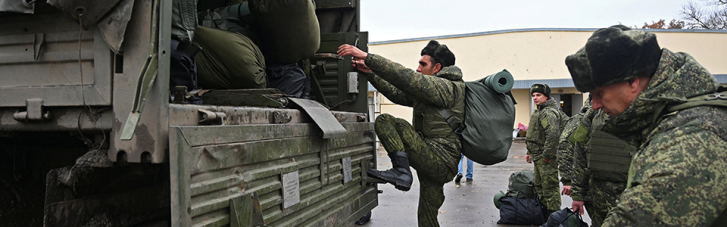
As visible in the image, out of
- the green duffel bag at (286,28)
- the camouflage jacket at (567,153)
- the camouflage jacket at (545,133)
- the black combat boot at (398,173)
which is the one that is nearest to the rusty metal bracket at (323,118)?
the green duffel bag at (286,28)

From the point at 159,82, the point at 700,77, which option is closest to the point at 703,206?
the point at 700,77

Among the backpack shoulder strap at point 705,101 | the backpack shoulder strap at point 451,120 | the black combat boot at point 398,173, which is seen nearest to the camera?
the backpack shoulder strap at point 705,101

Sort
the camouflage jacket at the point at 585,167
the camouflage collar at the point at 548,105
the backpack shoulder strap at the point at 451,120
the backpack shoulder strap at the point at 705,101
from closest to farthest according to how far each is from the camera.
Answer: the backpack shoulder strap at the point at 705,101
the camouflage jacket at the point at 585,167
the backpack shoulder strap at the point at 451,120
the camouflage collar at the point at 548,105

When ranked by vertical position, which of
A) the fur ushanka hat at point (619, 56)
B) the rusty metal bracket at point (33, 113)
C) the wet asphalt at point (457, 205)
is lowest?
the wet asphalt at point (457, 205)

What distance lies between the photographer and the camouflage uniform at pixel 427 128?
149 inches

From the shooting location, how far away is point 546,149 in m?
5.94

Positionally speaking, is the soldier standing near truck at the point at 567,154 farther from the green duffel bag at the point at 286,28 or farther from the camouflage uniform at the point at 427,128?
the green duffel bag at the point at 286,28

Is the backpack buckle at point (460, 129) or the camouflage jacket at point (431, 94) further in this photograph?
the backpack buckle at point (460, 129)

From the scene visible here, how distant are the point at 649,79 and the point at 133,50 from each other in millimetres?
1934

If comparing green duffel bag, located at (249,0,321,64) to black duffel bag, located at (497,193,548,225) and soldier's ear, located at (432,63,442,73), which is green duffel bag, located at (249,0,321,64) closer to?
soldier's ear, located at (432,63,442,73)

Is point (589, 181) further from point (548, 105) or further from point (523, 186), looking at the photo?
point (548, 105)

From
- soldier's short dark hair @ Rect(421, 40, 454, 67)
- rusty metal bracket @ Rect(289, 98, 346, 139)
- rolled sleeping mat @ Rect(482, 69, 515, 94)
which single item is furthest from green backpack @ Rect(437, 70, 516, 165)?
rusty metal bracket @ Rect(289, 98, 346, 139)

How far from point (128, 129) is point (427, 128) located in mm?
2644

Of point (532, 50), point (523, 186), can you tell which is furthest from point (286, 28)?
point (532, 50)
